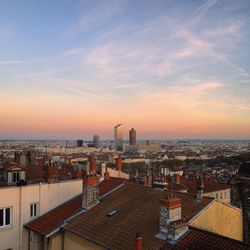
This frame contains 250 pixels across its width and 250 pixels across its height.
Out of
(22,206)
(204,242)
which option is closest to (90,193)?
(22,206)

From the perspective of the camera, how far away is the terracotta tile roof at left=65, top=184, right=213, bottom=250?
13852mm

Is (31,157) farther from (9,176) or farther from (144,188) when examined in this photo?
(144,188)

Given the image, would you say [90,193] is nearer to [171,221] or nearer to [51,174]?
[51,174]

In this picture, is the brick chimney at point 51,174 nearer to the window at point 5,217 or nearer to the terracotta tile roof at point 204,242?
the window at point 5,217

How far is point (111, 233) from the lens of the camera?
14602 millimetres

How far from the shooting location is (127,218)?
15.5 metres

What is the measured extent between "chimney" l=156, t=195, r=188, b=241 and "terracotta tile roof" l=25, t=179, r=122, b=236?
5.85 m

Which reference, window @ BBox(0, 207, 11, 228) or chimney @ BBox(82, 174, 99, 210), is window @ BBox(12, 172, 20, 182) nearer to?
window @ BBox(0, 207, 11, 228)

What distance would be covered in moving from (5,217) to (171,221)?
935cm

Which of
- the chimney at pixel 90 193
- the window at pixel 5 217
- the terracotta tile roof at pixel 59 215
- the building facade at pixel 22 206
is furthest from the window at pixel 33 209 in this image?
Result: the chimney at pixel 90 193

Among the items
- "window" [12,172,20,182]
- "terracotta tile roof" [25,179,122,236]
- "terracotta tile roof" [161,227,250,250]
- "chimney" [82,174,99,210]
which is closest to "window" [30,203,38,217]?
"terracotta tile roof" [25,179,122,236]

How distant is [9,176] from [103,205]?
604 cm

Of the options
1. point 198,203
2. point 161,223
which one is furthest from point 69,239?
point 198,203

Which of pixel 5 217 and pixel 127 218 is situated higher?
pixel 127 218
